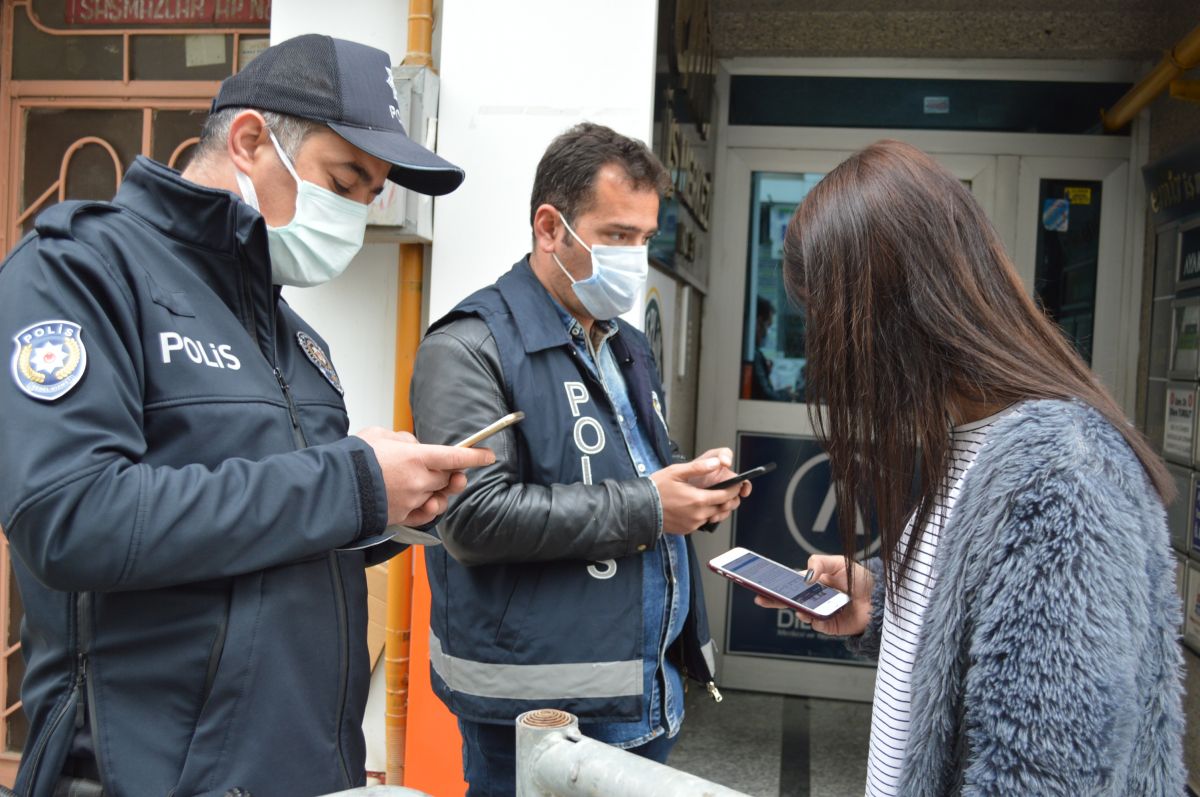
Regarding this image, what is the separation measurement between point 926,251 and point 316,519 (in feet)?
2.72

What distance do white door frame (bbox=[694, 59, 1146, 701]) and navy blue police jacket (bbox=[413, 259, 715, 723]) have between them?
7.54 feet

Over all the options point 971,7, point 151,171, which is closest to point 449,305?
point 151,171

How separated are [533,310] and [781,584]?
0.76m

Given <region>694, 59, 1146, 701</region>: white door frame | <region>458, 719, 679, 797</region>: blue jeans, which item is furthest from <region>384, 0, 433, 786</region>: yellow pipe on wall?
<region>694, 59, 1146, 701</region>: white door frame

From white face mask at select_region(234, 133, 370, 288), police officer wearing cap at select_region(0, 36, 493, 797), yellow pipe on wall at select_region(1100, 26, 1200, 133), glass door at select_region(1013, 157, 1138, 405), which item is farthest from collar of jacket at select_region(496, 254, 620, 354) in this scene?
glass door at select_region(1013, 157, 1138, 405)

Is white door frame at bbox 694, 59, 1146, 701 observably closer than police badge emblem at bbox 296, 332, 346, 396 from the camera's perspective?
No

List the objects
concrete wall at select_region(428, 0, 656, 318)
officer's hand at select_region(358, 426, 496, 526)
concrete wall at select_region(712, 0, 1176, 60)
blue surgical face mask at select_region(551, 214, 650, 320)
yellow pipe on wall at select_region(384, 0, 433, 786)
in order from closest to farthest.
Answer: officer's hand at select_region(358, 426, 496, 526) → blue surgical face mask at select_region(551, 214, 650, 320) → concrete wall at select_region(428, 0, 656, 318) → yellow pipe on wall at select_region(384, 0, 433, 786) → concrete wall at select_region(712, 0, 1176, 60)

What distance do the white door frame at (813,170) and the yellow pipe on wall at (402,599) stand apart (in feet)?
6.27

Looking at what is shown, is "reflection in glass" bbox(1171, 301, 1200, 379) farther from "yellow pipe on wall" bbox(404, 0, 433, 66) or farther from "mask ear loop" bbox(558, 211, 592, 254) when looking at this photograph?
"yellow pipe on wall" bbox(404, 0, 433, 66)

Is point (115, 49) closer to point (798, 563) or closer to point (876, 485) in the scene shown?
point (876, 485)

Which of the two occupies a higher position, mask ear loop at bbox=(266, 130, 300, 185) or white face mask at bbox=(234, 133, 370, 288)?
mask ear loop at bbox=(266, 130, 300, 185)

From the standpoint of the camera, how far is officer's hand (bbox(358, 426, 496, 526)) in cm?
131

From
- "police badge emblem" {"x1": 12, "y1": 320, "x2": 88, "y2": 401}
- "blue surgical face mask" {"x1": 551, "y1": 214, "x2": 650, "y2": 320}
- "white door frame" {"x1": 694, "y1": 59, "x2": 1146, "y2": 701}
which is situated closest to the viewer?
"police badge emblem" {"x1": 12, "y1": 320, "x2": 88, "y2": 401}

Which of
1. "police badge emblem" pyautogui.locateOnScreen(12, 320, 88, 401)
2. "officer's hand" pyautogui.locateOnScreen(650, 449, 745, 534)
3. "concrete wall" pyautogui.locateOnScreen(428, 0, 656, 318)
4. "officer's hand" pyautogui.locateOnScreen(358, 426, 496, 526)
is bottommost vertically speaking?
"officer's hand" pyautogui.locateOnScreen(650, 449, 745, 534)
